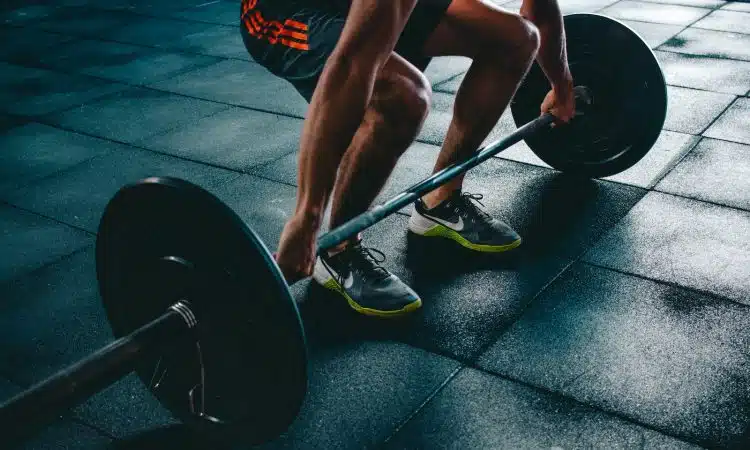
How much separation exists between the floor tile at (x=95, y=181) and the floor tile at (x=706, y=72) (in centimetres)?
241

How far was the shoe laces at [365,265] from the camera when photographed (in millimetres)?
2092

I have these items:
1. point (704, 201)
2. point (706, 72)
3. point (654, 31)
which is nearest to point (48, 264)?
point (704, 201)

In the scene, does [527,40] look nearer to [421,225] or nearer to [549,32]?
[549,32]

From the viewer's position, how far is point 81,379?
125cm

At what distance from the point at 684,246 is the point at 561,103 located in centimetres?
60

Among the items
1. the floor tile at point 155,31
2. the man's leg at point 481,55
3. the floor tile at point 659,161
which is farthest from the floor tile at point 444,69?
the floor tile at point 155,31

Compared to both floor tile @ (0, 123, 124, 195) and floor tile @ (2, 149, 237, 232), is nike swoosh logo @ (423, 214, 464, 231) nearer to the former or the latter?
floor tile @ (2, 149, 237, 232)

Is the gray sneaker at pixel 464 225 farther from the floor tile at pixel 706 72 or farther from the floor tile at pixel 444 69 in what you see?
the floor tile at pixel 706 72

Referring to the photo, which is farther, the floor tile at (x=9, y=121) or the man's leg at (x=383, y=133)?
the floor tile at (x=9, y=121)

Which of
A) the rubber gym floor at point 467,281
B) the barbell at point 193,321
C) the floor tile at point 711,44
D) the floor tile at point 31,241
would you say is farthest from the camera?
the floor tile at point 711,44

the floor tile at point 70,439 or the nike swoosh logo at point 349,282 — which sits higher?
the nike swoosh logo at point 349,282

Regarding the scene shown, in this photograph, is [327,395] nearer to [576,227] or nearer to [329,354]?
[329,354]

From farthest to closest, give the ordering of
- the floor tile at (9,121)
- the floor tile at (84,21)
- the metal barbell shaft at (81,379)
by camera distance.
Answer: the floor tile at (84,21) < the floor tile at (9,121) < the metal barbell shaft at (81,379)

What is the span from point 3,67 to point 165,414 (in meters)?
4.00
